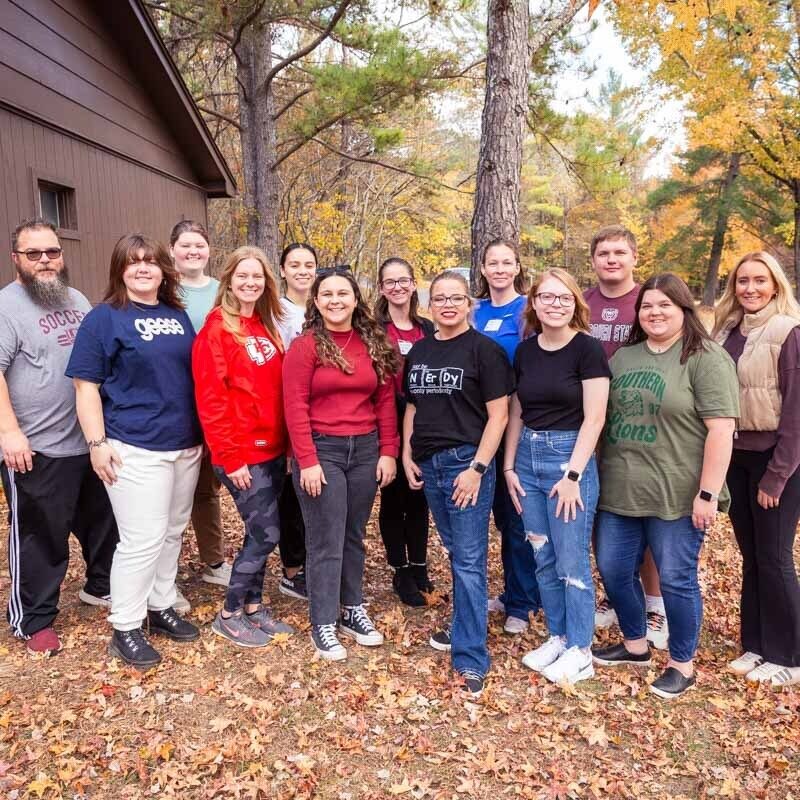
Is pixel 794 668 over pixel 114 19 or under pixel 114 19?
under

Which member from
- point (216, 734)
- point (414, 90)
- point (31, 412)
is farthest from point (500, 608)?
point (414, 90)

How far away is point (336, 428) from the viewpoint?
369cm

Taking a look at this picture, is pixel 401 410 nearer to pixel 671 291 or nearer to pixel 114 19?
pixel 671 291

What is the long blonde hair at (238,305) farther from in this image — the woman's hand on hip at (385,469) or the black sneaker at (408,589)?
the black sneaker at (408,589)

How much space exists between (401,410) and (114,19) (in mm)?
7293

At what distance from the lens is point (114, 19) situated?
8.19 m

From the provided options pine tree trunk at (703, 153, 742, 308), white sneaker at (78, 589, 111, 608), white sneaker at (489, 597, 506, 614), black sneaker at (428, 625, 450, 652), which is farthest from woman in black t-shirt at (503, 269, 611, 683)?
pine tree trunk at (703, 153, 742, 308)

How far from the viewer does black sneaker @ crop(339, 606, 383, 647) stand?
4.02 meters

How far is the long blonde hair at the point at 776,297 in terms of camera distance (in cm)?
354

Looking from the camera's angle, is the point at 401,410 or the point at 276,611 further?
the point at 276,611

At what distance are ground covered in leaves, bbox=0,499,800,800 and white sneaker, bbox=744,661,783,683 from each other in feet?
0.24

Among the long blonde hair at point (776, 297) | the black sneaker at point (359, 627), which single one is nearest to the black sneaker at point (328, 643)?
the black sneaker at point (359, 627)

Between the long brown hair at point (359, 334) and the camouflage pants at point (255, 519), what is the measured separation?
0.78 meters

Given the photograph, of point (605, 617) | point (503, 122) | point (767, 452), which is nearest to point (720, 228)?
point (503, 122)
